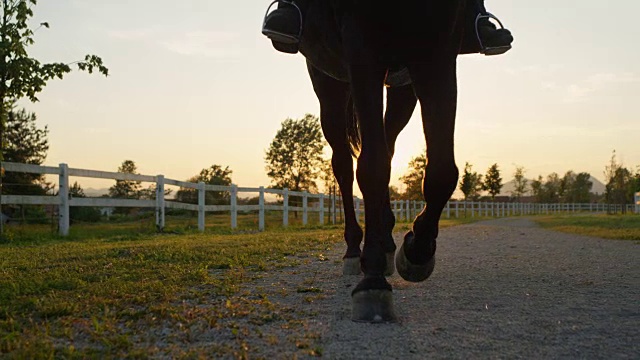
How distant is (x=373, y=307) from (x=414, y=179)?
1359 inches

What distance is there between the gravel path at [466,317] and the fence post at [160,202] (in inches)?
397

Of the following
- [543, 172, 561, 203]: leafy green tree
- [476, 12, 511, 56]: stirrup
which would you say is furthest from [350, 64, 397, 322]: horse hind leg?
[543, 172, 561, 203]: leafy green tree

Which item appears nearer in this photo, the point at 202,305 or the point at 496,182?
the point at 202,305

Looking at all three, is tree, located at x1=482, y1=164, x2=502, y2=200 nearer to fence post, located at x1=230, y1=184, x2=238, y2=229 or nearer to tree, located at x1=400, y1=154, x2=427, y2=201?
tree, located at x1=400, y1=154, x2=427, y2=201

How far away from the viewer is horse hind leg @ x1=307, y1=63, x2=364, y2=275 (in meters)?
4.39

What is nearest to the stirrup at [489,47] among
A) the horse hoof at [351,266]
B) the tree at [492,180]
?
the horse hoof at [351,266]

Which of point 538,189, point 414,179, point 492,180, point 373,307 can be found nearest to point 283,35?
point 373,307

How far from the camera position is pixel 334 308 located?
9.59ft

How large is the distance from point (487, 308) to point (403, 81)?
1584 mm

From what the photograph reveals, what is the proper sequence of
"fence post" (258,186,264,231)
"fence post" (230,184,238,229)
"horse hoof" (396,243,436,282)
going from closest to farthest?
"horse hoof" (396,243,436,282)
"fence post" (230,184,238,229)
"fence post" (258,186,264,231)

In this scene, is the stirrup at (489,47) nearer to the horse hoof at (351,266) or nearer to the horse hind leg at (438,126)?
the horse hind leg at (438,126)

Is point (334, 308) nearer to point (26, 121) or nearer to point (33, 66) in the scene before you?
point (33, 66)

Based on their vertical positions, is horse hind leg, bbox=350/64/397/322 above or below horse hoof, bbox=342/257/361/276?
above

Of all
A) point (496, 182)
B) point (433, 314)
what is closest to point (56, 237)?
point (433, 314)
